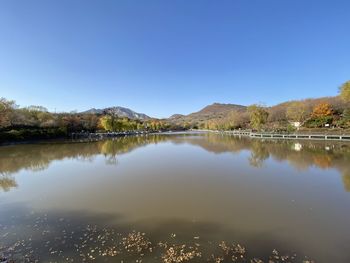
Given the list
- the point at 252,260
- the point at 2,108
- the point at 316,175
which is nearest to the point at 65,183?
the point at 252,260

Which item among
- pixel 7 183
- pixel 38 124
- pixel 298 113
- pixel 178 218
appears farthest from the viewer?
pixel 298 113

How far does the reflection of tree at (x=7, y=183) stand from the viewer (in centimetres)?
1026

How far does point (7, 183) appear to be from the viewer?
1118 cm

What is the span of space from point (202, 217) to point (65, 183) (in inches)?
299

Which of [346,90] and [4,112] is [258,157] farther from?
[4,112]

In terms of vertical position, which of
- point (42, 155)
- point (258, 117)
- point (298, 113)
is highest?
point (298, 113)

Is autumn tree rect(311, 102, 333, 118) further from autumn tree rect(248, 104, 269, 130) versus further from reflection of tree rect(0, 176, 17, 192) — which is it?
reflection of tree rect(0, 176, 17, 192)

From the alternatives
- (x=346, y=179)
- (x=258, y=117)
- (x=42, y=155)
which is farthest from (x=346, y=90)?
(x=42, y=155)

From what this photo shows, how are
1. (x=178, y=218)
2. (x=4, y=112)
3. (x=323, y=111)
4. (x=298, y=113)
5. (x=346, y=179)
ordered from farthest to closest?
1. (x=298, y=113)
2. (x=323, y=111)
3. (x=4, y=112)
4. (x=346, y=179)
5. (x=178, y=218)

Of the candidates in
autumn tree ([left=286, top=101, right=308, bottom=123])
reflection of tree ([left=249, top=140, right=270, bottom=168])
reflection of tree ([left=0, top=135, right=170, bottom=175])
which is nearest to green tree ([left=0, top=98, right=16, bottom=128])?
reflection of tree ([left=0, top=135, right=170, bottom=175])

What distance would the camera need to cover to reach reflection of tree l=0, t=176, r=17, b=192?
1026 cm

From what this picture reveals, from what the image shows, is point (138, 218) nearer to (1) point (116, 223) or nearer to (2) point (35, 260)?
(1) point (116, 223)

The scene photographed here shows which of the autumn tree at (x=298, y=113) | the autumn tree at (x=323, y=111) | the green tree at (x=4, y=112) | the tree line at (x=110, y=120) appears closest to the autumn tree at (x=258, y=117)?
the tree line at (x=110, y=120)

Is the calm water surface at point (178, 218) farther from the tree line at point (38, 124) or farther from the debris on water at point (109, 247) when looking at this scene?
the tree line at point (38, 124)
